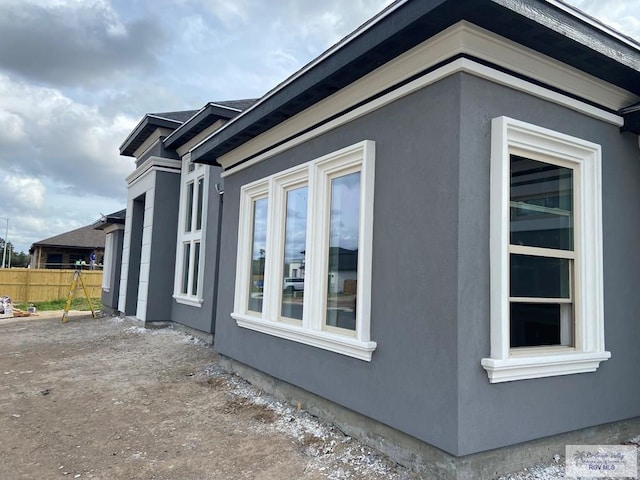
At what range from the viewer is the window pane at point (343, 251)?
4039mm

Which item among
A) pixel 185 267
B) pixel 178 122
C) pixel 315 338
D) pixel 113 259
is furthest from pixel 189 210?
pixel 315 338

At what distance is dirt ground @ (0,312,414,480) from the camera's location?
11.4ft

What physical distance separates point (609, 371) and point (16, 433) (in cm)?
562

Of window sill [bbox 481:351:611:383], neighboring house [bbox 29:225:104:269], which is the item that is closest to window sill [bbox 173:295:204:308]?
window sill [bbox 481:351:611:383]

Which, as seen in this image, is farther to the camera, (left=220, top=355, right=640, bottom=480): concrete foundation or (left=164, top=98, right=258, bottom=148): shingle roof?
(left=164, top=98, right=258, bottom=148): shingle roof

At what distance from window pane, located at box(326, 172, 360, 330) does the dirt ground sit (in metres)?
1.11

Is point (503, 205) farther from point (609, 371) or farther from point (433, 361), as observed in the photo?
point (609, 371)

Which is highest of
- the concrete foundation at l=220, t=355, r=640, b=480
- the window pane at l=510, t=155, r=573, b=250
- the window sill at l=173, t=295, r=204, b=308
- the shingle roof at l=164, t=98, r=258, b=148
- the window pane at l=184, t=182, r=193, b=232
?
the shingle roof at l=164, t=98, r=258, b=148

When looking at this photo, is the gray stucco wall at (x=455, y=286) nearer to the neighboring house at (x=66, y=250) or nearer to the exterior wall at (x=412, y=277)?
the exterior wall at (x=412, y=277)

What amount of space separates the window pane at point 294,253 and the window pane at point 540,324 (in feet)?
7.41

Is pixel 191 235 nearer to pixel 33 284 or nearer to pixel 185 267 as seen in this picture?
pixel 185 267

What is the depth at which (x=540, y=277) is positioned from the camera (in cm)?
345

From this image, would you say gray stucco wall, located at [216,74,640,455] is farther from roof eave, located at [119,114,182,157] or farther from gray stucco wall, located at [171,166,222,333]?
roof eave, located at [119,114,182,157]

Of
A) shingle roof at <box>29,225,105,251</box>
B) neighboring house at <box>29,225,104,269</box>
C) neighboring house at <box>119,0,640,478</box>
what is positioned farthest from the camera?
neighboring house at <box>29,225,104,269</box>
